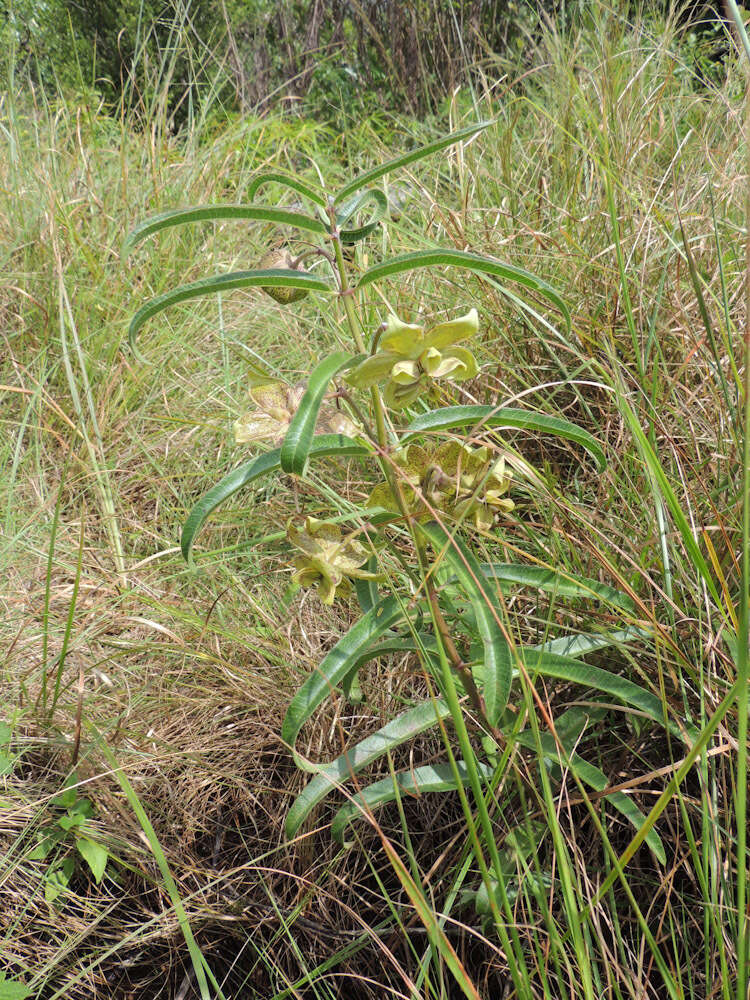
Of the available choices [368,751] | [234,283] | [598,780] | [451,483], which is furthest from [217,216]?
[598,780]

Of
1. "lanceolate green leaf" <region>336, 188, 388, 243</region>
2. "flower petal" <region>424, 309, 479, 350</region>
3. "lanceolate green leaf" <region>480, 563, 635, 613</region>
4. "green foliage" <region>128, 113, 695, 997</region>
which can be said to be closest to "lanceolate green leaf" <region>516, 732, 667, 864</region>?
"green foliage" <region>128, 113, 695, 997</region>

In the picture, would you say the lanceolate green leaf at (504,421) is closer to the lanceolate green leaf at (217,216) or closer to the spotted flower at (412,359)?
the spotted flower at (412,359)

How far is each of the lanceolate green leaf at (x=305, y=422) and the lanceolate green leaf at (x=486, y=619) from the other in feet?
0.52

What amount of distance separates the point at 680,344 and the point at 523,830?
0.85 meters

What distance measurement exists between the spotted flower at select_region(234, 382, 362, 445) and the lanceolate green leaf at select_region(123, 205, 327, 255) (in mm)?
158

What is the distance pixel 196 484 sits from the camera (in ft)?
5.35

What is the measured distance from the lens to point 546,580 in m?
0.89

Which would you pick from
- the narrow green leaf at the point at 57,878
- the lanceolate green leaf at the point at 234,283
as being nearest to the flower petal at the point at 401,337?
the lanceolate green leaf at the point at 234,283

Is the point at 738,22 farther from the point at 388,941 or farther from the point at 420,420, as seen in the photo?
the point at 388,941

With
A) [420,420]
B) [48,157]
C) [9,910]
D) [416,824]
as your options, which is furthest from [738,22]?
[48,157]

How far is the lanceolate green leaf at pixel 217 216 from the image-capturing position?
741mm

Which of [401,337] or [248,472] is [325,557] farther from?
[401,337]

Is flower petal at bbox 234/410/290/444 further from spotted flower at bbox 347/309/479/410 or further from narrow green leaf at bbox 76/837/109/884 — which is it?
narrow green leaf at bbox 76/837/109/884

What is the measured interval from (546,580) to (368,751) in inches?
10.5
